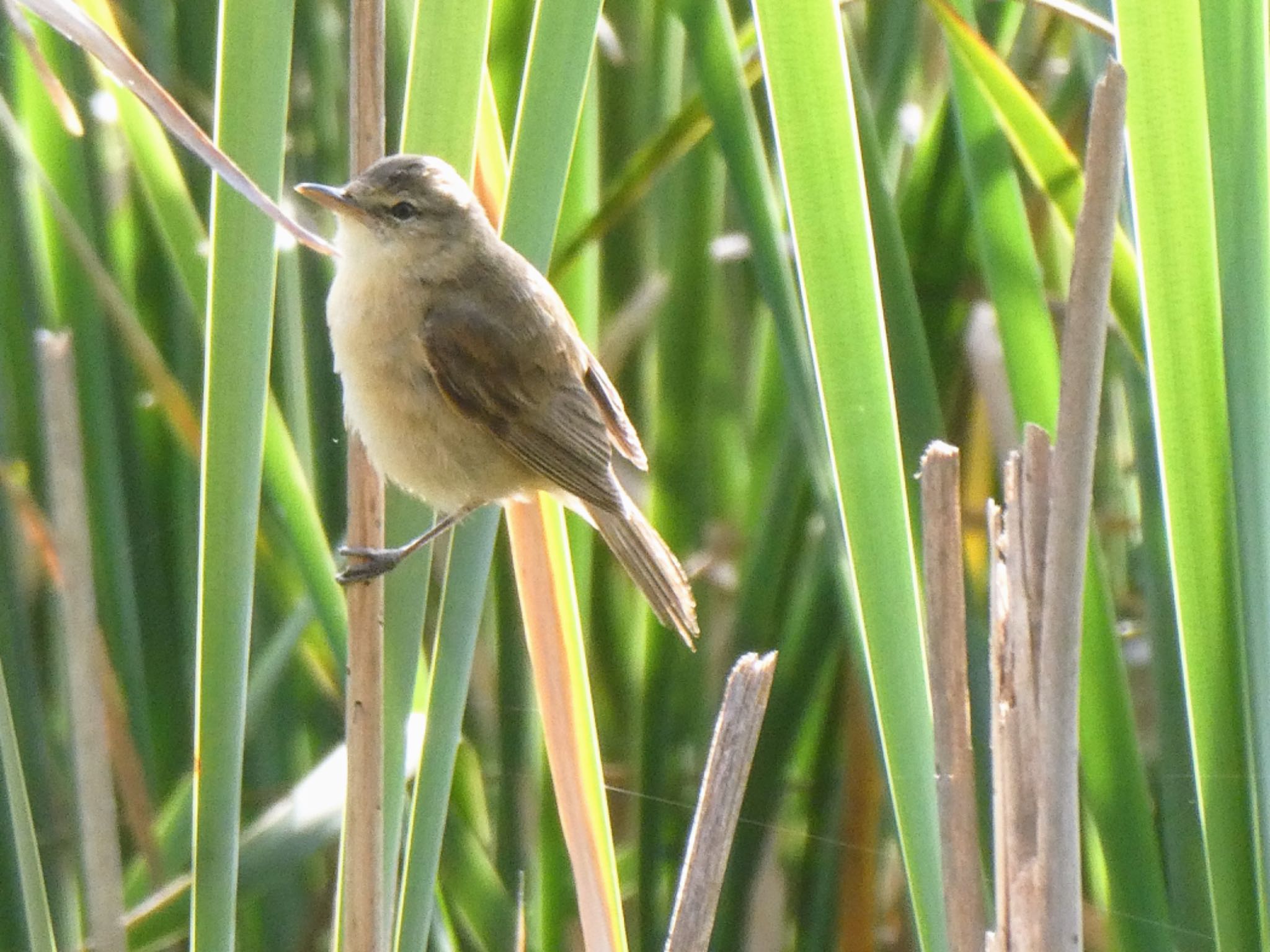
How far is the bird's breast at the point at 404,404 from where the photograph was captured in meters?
1.71

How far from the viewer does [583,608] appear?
189 centimetres

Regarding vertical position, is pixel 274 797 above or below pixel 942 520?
below

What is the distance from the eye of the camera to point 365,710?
129 cm

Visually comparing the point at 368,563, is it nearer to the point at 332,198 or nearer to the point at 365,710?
the point at 365,710

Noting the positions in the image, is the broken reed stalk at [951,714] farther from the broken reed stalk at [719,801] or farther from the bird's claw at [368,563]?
the bird's claw at [368,563]

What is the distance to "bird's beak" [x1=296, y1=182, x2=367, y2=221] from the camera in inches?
65.1

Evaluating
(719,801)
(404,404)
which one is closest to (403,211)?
(404,404)

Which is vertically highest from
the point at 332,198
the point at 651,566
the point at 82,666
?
the point at 332,198

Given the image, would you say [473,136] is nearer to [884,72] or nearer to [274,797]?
[884,72]

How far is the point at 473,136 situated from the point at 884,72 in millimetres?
771

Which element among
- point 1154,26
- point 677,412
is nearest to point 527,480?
point 677,412

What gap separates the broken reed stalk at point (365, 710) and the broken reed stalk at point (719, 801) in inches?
10.8

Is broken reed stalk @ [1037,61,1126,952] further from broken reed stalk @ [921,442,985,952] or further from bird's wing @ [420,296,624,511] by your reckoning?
bird's wing @ [420,296,624,511]

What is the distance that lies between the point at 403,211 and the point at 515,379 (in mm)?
295
